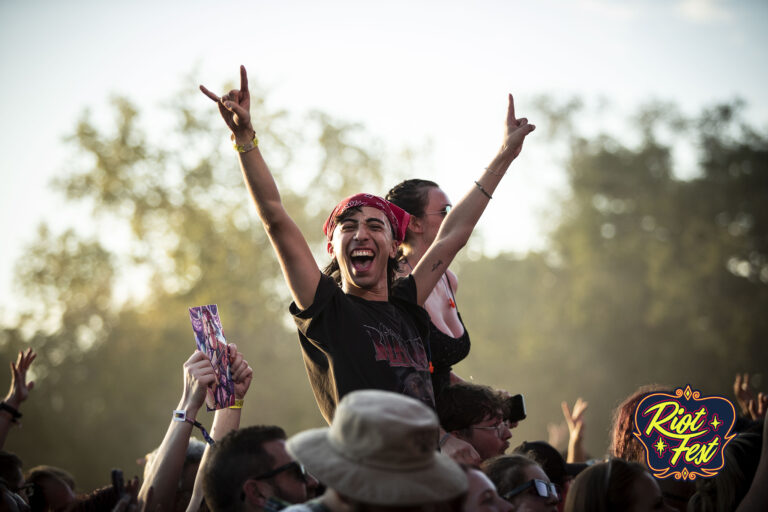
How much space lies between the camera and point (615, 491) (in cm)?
298

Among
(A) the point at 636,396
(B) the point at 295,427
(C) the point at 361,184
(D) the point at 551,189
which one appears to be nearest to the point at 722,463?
(A) the point at 636,396

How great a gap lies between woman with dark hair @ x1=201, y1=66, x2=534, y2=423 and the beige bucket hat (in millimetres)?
947

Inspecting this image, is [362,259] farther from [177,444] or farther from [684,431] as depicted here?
[684,431]

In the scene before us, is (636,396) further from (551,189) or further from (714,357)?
(551,189)

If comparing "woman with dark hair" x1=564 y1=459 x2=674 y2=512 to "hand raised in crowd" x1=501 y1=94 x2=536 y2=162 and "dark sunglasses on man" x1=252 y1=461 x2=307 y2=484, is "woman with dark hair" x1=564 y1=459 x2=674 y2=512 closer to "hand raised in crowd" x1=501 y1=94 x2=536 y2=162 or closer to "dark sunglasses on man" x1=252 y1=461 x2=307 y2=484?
"dark sunglasses on man" x1=252 y1=461 x2=307 y2=484

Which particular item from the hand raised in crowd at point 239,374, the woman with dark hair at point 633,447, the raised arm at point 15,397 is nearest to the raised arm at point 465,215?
the hand raised in crowd at point 239,374

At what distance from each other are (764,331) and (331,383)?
2451 centimetres

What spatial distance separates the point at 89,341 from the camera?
79.0 ft

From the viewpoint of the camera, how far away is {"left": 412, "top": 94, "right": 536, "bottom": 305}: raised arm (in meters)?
3.78

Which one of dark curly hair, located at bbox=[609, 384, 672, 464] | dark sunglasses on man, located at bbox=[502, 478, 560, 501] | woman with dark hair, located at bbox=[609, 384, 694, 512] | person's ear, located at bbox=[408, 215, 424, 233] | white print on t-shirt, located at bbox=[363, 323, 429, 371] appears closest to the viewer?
white print on t-shirt, located at bbox=[363, 323, 429, 371]

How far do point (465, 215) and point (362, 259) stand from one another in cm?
74

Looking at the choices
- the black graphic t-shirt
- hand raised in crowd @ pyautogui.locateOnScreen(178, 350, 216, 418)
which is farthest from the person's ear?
hand raised in crowd @ pyautogui.locateOnScreen(178, 350, 216, 418)

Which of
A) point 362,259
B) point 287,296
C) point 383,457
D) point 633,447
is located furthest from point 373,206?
point 287,296

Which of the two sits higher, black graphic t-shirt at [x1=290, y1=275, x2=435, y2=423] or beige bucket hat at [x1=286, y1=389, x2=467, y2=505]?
black graphic t-shirt at [x1=290, y1=275, x2=435, y2=423]
